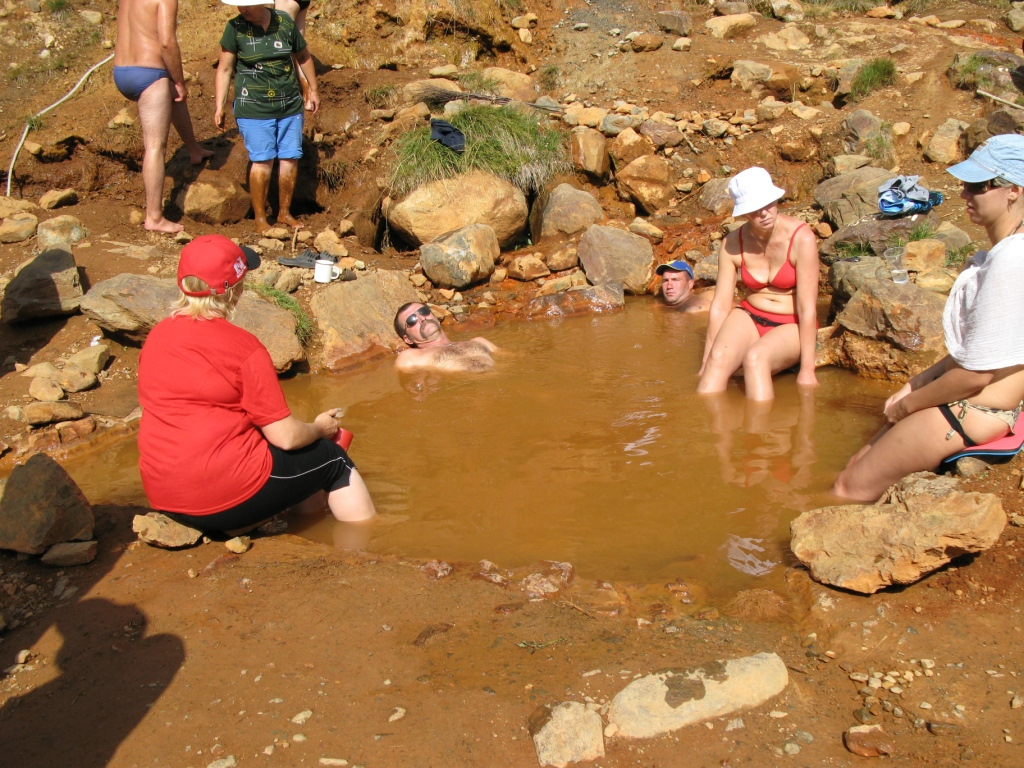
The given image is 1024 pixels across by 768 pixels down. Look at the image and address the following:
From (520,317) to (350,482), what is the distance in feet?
13.1

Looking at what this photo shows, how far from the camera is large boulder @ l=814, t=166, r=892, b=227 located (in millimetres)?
7668

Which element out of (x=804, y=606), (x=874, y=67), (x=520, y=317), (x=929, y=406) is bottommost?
(x=520, y=317)

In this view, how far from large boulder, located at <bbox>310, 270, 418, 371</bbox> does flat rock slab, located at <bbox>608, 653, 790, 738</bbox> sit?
482 cm

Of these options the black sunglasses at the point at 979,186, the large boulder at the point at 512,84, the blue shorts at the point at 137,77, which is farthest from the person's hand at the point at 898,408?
the large boulder at the point at 512,84

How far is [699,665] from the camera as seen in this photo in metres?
2.68

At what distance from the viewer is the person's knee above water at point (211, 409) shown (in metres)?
3.40

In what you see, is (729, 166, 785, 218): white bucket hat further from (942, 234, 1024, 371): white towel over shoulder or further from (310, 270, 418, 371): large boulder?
(310, 270, 418, 371): large boulder

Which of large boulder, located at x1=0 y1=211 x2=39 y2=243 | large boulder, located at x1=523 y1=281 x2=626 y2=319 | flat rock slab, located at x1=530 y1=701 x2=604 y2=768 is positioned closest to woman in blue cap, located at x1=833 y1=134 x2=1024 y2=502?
flat rock slab, located at x1=530 y1=701 x2=604 y2=768

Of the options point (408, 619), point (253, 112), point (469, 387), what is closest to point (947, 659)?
point (408, 619)

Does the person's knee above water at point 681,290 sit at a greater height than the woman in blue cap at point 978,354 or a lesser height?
lesser

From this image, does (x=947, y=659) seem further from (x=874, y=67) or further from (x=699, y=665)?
(x=874, y=67)

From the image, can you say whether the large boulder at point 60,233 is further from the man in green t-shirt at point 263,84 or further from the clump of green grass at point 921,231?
the clump of green grass at point 921,231

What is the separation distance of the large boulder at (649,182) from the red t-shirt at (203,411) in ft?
22.4

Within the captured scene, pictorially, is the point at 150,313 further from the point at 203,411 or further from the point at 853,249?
the point at 853,249
